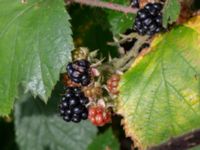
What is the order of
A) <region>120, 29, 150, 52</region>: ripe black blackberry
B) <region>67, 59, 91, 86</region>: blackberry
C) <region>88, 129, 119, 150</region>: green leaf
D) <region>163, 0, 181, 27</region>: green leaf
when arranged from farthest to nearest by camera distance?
<region>88, 129, 119, 150</region>: green leaf
<region>120, 29, 150, 52</region>: ripe black blackberry
<region>67, 59, 91, 86</region>: blackberry
<region>163, 0, 181, 27</region>: green leaf

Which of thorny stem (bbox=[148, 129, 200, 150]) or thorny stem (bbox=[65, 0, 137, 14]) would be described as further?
thorny stem (bbox=[65, 0, 137, 14])

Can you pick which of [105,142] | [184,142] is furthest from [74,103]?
[105,142]

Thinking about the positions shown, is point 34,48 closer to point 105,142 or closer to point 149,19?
point 149,19

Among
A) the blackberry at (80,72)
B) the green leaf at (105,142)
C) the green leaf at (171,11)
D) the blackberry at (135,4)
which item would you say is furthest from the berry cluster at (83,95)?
the green leaf at (105,142)

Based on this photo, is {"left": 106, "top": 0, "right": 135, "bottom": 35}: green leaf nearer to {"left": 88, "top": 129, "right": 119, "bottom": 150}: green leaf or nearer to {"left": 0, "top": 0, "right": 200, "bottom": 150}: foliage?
{"left": 0, "top": 0, "right": 200, "bottom": 150}: foliage

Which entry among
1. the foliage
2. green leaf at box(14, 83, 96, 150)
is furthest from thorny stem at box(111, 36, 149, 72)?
green leaf at box(14, 83, 96, 150)

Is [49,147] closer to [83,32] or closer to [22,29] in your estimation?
[83,32]

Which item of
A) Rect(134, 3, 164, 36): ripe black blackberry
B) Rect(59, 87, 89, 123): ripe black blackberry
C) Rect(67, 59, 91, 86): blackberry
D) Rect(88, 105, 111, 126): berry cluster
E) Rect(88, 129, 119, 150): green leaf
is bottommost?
Rect(88, 129, 119, 150): green leaf
